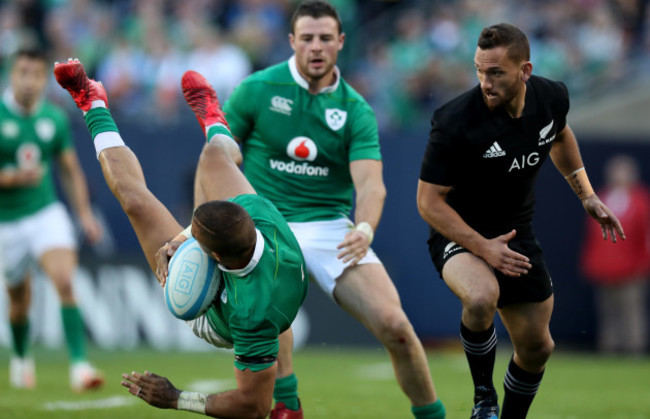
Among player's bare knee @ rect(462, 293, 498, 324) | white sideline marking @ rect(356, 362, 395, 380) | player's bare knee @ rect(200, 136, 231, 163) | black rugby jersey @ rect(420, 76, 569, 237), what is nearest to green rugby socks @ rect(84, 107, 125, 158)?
player's bare knee @ rect(200, 136, 231, 163)

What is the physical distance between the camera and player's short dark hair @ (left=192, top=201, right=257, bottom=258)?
5.48 m

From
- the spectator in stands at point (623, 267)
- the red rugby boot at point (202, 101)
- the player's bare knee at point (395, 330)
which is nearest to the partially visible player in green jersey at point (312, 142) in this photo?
the red rugby boot at point (202, 101)

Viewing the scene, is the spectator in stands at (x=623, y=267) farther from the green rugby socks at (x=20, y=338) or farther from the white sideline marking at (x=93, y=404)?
the green rugby socks at (x=20, y=338)

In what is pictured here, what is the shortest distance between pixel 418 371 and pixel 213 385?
377 centimetres

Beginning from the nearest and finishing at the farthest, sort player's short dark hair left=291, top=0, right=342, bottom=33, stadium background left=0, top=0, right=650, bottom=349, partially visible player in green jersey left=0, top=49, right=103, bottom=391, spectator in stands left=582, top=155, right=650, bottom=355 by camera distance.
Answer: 1. player's short dark hair left=291, top=0, right=342, bottom=33
2. partially visible player in green jersey left=0, top=49, right=103, bottom=391
3. stadium background left=0, top=0, right=650, bottom=349
4. spectator in stands left=582, top=155, right=650, bottom=355

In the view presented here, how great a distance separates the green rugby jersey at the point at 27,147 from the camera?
10055 millimetres

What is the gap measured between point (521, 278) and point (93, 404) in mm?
3851

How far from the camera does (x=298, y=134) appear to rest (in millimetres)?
7336

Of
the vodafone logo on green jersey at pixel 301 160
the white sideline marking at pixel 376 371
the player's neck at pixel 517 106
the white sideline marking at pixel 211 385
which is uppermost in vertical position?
the player's neck at pixel 517 106

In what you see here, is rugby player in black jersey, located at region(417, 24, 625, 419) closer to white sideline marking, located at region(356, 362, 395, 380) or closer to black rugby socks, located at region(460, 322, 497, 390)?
black rugby socks, located at region(460, 322, 497, 390)

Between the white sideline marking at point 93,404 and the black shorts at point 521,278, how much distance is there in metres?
3.24

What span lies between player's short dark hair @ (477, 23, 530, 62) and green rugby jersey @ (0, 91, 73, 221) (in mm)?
5539

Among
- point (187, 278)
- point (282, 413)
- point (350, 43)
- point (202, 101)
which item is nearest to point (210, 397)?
point (187, 278)

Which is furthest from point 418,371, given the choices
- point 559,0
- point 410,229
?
point 559,0
